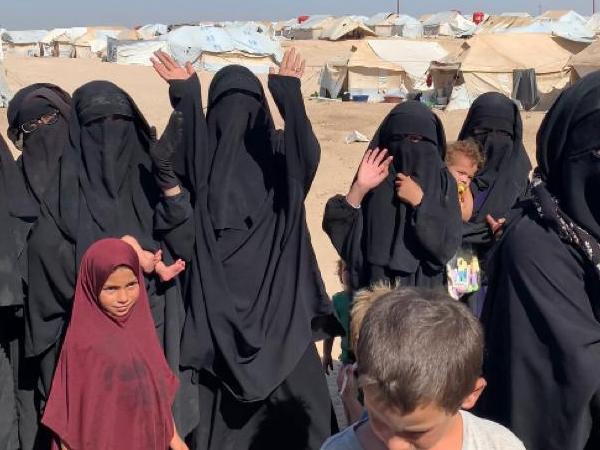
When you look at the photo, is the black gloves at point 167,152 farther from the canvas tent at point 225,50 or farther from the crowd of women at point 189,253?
the canvas tent at point 225,50

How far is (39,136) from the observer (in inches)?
126

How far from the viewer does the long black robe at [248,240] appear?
3.18 meters

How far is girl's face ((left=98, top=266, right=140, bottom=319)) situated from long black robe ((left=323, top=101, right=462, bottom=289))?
0.89 metres

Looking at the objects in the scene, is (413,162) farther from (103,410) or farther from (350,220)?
(103,410)

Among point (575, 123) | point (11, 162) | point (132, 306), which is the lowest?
point (132, 306)

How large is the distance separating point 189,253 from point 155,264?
0.45 ft

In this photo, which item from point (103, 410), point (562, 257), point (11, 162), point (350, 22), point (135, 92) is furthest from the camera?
point (350, 22)

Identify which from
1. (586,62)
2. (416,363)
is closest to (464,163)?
(416,363)

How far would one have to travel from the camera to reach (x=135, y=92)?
19.8 metres

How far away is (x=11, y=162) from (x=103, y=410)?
0.99 m

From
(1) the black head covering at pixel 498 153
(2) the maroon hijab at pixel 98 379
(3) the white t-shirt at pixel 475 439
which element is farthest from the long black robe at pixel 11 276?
(1) the black head covering at pixel 498 153

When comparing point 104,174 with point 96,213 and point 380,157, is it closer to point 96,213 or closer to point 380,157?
point 96,213

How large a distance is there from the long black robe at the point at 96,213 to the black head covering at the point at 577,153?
Result: 1.46m

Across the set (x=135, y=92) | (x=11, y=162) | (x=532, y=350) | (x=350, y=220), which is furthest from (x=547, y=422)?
(x=135, y=92)
